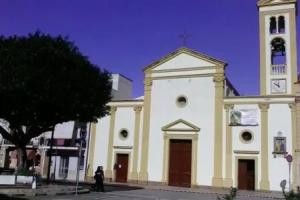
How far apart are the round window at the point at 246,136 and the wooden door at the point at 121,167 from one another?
968cm

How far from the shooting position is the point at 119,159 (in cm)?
3294

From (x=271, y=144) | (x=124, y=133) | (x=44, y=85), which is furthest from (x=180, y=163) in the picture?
(x=44, y=85)

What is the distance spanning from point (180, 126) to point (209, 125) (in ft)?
7.76

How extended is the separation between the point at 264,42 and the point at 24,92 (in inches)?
790

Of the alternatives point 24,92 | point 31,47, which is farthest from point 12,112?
point 31,47

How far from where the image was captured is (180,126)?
31.2 m

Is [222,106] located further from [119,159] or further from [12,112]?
[12,112]

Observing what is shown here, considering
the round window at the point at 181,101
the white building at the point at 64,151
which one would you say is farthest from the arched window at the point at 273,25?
the white building at the point at 64,151

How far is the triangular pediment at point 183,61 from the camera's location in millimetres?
31422

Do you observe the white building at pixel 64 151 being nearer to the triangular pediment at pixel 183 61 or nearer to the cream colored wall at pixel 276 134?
the triangular pediment at pixel 183 61

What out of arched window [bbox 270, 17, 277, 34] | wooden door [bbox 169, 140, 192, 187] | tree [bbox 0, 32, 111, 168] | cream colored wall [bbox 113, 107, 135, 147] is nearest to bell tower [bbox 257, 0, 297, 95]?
arched window [bbox 270, 17, 277, 34]

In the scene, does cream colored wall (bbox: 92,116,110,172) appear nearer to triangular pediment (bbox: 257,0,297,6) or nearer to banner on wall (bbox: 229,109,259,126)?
banner on wall (bbox: 229,109,259,126)

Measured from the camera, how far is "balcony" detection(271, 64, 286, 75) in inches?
1193

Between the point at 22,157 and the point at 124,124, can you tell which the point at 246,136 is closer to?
the point at 124,124
